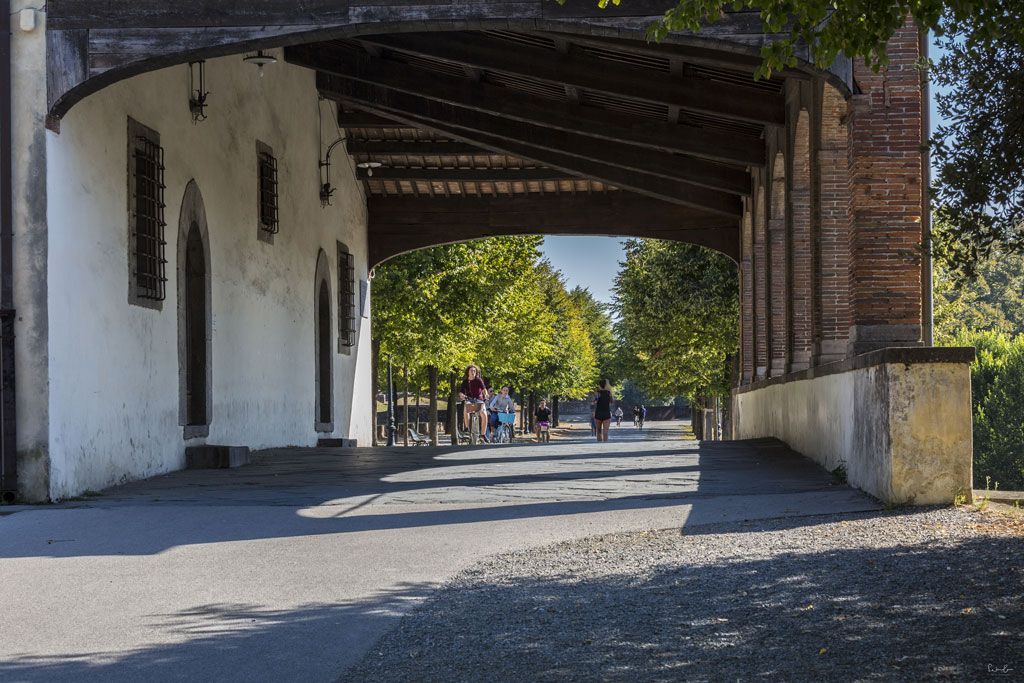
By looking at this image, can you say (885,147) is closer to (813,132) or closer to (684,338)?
(813,132)

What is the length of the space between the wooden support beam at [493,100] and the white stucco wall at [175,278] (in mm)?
1217

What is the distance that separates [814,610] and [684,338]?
3211 centimetres

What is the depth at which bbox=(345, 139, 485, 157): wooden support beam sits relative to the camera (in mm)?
24922

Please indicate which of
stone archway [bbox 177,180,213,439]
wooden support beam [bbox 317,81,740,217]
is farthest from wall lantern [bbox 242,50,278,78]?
stone archway [bbox 177,180,213,439]

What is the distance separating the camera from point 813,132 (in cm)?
1524

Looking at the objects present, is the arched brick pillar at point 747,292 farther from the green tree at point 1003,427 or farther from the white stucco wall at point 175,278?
the white stucco wall at point 175,278

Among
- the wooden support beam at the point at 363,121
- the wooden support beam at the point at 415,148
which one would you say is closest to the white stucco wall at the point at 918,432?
the wooden support beam at the point at 363,121

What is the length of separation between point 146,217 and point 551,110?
7.11 metres

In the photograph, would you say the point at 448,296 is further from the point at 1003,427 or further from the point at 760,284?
the point at 1003,427

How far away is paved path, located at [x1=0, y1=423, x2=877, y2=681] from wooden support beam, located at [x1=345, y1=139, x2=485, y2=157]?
10356 mm

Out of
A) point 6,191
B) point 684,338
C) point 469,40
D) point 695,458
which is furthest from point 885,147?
point 684,338

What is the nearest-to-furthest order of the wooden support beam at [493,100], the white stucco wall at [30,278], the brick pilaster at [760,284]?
the white stucco wall at [30,278] < the wooden support beam at [493,100] < the brick pilaster at [760,284]

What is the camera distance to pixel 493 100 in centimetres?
1889

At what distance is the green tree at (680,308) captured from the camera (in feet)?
119
